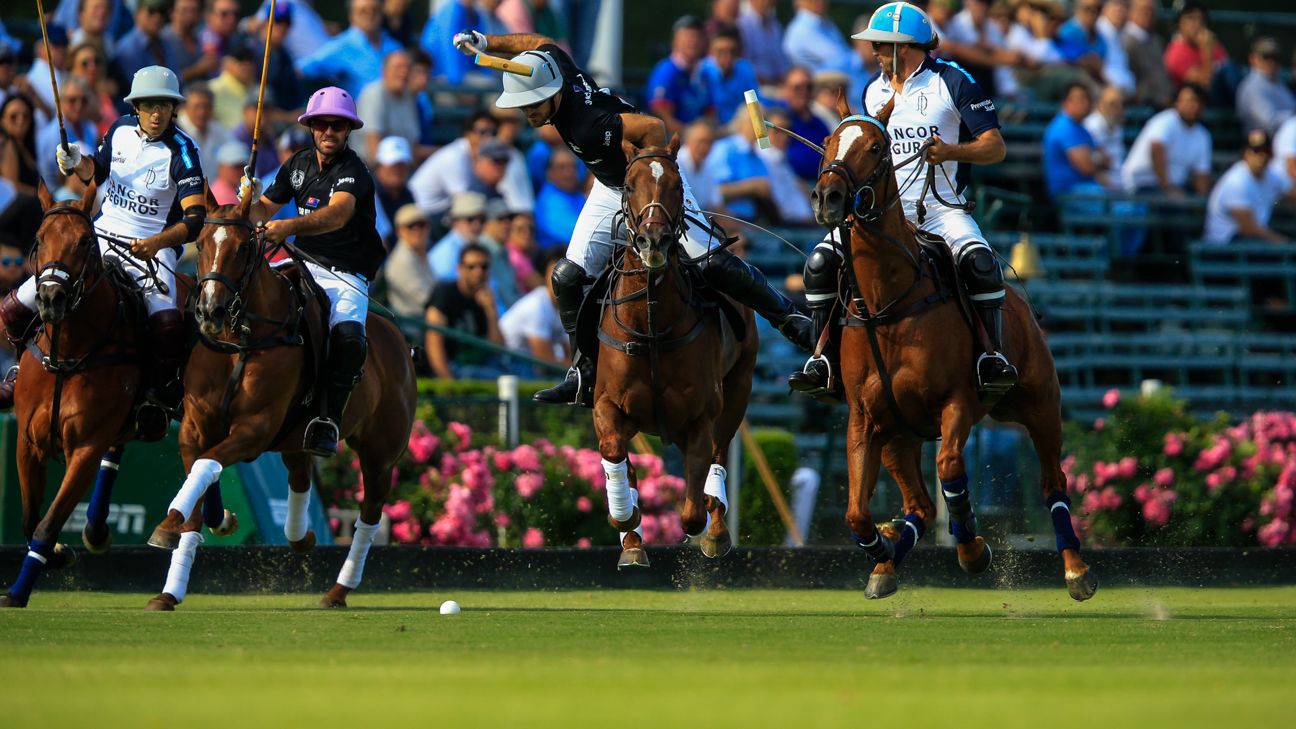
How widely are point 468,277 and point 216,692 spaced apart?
9793mm

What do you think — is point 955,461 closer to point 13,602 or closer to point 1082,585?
point 1082,585

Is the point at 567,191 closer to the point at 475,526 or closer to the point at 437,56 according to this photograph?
the point at 437,56

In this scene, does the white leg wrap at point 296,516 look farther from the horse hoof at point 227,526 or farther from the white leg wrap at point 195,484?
the white leg wrap at point 195,484

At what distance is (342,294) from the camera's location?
38.5 ft

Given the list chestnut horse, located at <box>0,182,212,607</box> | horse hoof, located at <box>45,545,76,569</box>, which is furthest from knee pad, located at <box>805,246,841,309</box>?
horse hoof, located at <box>45,545,76,569</box>

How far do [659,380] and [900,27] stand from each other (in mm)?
2330

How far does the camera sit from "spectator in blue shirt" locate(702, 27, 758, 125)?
65.7 feet

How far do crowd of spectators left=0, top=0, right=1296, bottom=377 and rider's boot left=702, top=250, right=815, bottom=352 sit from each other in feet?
15.7

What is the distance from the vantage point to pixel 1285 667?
7.66 metres

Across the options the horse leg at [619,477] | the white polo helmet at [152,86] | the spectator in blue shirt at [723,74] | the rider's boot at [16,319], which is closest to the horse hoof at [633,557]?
the horse leg at [619,477]

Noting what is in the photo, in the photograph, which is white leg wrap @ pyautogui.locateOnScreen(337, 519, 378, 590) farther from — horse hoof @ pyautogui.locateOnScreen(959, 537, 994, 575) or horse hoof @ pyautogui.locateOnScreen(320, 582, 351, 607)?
horse hoof @ pyautogui.locateOnScreen(959, 537, 994, 575)

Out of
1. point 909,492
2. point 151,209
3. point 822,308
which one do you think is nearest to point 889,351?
point 822,308

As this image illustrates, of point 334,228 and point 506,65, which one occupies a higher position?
point 506,65

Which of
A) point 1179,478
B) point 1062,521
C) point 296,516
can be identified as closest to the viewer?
point 1062,521
